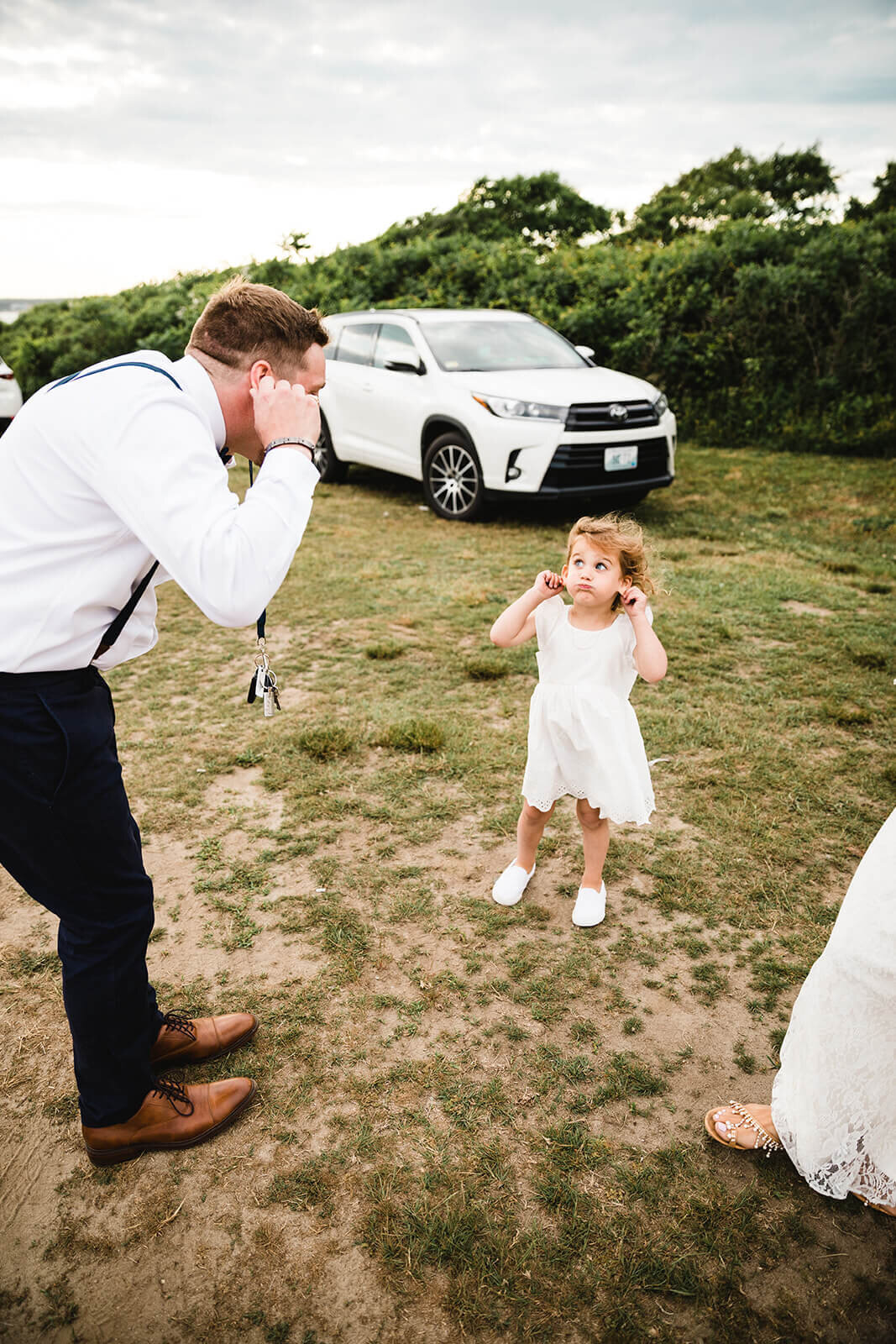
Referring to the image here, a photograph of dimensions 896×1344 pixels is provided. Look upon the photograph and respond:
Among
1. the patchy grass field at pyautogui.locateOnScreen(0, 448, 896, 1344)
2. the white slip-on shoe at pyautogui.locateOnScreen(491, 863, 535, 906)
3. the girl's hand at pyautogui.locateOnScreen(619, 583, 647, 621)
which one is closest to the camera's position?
the patchy grass field at pyautogui.locateOnScreen(0, 448, 896, 1344)

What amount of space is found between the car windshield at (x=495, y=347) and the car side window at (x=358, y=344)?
73 centimetres

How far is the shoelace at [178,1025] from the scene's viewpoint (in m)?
2.34

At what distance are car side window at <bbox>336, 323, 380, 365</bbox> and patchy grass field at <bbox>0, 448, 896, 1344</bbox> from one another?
4.89 m

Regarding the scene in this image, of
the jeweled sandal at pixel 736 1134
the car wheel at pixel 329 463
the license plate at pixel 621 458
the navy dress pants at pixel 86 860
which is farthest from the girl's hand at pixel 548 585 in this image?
the car wheel at pixel 329 463

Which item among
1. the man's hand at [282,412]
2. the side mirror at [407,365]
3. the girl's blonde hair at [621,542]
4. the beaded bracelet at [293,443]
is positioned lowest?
the girl's blonde hair at [621,542]

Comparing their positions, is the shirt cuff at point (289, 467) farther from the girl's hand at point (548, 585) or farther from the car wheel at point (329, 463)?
the car wheel at point (329, 463)

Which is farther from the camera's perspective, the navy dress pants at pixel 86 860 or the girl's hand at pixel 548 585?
the girl's hand at pixel 548 585

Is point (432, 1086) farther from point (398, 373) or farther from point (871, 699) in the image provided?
point (398, 373)

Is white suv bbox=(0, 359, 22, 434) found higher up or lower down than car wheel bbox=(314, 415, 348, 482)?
higher up

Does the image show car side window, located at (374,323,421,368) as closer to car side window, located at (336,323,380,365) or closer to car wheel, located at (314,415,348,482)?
car side window, located at (336,323,380,365)

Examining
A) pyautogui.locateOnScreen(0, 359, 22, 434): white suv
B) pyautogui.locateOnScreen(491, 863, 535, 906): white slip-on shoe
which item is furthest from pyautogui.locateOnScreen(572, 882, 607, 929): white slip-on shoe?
pyautogui.locateOnScreen(0, 359, 22, 434): white suv

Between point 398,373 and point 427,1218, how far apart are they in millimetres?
7751

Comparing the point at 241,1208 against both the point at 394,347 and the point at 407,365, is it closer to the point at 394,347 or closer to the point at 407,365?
the point at 407,365

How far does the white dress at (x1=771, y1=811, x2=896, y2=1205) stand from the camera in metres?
1.71
